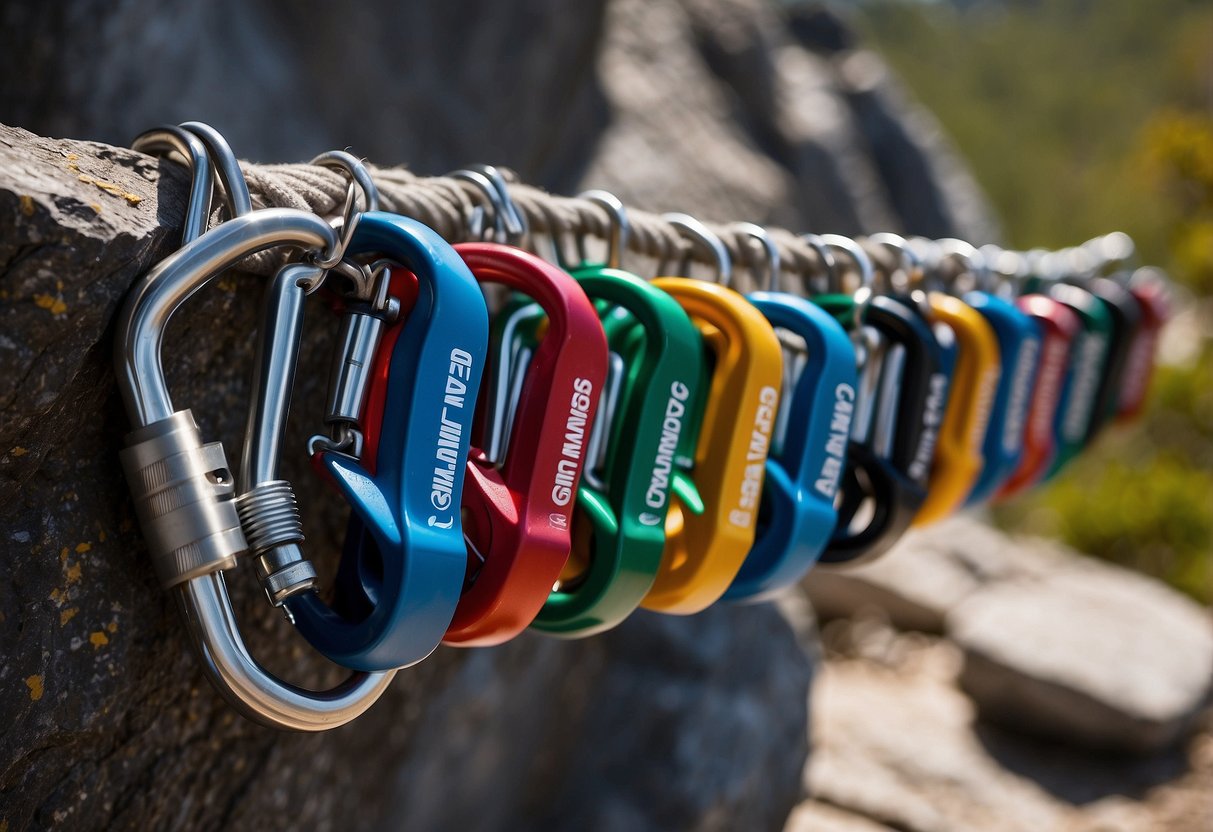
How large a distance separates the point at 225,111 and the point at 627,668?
3.86 ft

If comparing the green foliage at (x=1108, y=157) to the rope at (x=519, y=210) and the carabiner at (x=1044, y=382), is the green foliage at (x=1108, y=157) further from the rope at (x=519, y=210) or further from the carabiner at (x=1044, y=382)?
the rope at (x=519, y=210)

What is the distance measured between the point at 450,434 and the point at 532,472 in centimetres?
6

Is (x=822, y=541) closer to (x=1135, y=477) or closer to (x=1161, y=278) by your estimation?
(x=1161, y=278)

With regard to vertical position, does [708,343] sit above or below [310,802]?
above

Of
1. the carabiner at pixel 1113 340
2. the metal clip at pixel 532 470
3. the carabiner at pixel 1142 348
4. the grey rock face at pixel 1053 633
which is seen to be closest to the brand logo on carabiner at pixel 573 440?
the metal clip at pixel 532 470

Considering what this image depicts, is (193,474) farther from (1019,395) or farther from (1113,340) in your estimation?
(1113,340)

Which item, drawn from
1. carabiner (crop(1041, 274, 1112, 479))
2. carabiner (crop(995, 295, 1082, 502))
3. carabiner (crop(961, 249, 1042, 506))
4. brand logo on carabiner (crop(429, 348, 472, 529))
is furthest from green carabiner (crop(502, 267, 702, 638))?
carabiner (crop(1041, 274, 1112, 479))

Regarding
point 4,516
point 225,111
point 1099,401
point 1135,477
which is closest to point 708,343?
point 4,516

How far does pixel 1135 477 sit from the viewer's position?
4.66 metres

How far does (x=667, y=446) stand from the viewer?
731mm

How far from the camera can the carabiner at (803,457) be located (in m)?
0.81

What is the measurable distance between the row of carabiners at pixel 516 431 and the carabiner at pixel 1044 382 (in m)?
Result: 0.22

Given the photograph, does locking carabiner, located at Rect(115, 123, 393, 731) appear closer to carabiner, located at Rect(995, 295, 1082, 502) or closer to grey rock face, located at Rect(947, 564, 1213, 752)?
carabiner, located at Rect(995, 295, 1082, 502)

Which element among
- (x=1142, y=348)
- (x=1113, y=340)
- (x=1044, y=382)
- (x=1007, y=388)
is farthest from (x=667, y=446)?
(x=1142, y=348)
